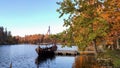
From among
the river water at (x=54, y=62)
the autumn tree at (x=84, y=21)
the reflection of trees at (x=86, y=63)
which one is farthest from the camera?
the river water at (x=54, y=62)

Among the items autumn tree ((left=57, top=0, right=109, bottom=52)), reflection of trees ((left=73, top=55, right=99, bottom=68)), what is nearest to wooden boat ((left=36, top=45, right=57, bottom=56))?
reflection of trees ((left=73, top=55, right=99, bottom=68))

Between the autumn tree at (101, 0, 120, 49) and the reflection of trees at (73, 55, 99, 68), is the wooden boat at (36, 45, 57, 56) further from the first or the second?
the autumn tree at (101, 0, 120, 49)

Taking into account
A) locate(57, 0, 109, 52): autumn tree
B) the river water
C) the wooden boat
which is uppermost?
locate(57, 0, 109, 52): autumn tree

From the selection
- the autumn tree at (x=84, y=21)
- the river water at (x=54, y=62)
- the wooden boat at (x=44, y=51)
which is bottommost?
the river water at (x=54, y=62)

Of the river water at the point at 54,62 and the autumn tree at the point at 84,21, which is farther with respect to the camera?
the river water at the point at 54,62

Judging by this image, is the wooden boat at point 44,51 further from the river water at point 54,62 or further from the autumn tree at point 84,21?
the autumn tree at point 84,21

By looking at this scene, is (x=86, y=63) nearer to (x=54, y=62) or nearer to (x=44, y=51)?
(x=54, y=62)

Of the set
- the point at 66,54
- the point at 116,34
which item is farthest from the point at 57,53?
the point at 116,34

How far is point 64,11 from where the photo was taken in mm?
31656

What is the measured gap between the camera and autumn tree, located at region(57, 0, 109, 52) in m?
29.1

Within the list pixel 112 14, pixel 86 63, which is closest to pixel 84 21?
pixel 112 14

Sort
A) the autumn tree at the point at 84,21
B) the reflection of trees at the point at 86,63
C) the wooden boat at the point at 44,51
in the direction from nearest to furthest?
the autumn tree at the point at 84,21
the reflection of trees at the point at 86,63
the wooden boat at the point at 44,51

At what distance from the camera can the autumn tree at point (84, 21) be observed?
29.1 m

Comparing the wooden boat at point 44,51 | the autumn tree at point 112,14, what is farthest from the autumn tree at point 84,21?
the wooden boat at point 44,51
